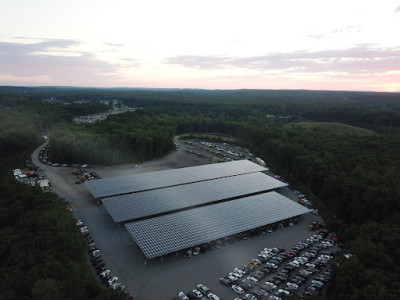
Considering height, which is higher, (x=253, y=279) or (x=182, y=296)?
(x=182, y=296)

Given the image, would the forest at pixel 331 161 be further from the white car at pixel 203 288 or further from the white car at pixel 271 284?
the white car at pixel 203 288

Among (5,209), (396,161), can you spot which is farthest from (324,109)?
(5,209)

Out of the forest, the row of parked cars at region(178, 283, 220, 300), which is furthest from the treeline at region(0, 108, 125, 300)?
the row of parked cars at region(178, 283, 220, 300)

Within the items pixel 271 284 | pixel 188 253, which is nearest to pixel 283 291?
pixel 271 284

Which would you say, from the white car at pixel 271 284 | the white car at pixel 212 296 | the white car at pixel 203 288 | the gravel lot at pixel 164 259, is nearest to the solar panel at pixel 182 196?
the gravel lot at pixel 164 259

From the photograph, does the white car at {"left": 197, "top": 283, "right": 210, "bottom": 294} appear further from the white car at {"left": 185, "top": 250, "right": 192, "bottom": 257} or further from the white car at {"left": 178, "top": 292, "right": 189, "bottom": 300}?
the white car at {"left": 185, "top": 250, "right": 192, "bottom": 257}

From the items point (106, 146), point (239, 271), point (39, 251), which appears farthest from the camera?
point (106, 146)

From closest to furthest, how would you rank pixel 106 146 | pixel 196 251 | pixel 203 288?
1. pixel 203 288
2. pixel 196 251
3. pixel 106 146

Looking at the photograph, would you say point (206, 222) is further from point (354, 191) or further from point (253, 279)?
point (354, 191)
